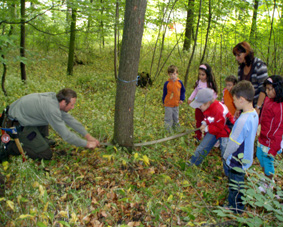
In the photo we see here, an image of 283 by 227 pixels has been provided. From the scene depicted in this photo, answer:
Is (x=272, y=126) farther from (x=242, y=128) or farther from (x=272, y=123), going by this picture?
(x=242, y=128)

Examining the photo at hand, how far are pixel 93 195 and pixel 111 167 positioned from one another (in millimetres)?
628

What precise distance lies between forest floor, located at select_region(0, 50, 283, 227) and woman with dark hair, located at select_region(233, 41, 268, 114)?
60.4 inches

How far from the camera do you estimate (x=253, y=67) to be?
13.9ft

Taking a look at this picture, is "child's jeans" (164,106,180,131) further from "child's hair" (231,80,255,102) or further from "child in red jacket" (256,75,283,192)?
"child's hair" (231,80,255,102)

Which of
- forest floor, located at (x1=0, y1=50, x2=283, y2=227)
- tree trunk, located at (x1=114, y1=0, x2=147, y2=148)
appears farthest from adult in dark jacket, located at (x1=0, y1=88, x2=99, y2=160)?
tree trunk, located at (x1=114, y1=0, x2=147, y2=148)

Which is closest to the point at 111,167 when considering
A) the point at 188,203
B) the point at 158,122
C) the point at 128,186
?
the point at 128,186

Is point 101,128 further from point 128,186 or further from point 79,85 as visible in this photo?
point 79,85

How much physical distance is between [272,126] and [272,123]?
5cm

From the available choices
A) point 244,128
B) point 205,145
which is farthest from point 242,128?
point 205,145

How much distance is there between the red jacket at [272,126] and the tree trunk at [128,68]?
87.8 inches

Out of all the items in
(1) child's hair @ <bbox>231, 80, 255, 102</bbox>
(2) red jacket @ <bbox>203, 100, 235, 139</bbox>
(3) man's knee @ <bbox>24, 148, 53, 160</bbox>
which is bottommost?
(3) man's knee @ <bbox>24, 148, 53, 160</bbox>

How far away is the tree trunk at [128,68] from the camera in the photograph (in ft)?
10.6

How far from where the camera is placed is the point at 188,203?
3.26 metres

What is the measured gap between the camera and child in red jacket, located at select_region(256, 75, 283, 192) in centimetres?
337
